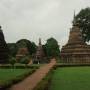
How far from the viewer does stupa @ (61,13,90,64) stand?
54250 millimetres

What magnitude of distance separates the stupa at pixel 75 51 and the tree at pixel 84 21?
12710 mm

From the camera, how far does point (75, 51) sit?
5484cm

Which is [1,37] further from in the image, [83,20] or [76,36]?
[83,20]

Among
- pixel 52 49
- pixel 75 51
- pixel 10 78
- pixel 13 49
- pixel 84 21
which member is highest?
pixel 84 21

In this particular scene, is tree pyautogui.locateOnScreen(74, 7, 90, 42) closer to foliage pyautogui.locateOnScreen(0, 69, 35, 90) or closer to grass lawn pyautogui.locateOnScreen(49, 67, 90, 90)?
foliage pyautogui.locateOnScreen(0, 69, 35, 90)

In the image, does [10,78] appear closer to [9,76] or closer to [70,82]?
[9,76]

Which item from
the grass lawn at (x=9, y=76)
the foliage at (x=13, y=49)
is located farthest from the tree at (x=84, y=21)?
the grass lawn at (x=9, y=76)

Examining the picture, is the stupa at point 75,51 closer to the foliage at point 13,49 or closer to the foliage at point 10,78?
the foliage at point 10,78

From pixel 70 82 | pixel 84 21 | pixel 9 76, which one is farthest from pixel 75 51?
pixel 70 82

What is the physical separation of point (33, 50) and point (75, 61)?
4738cm

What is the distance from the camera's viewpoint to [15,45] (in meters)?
104

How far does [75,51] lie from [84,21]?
18.6 m

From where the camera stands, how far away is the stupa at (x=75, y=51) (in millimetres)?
54250

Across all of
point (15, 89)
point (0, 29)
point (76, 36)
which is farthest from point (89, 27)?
point (15, 89)
